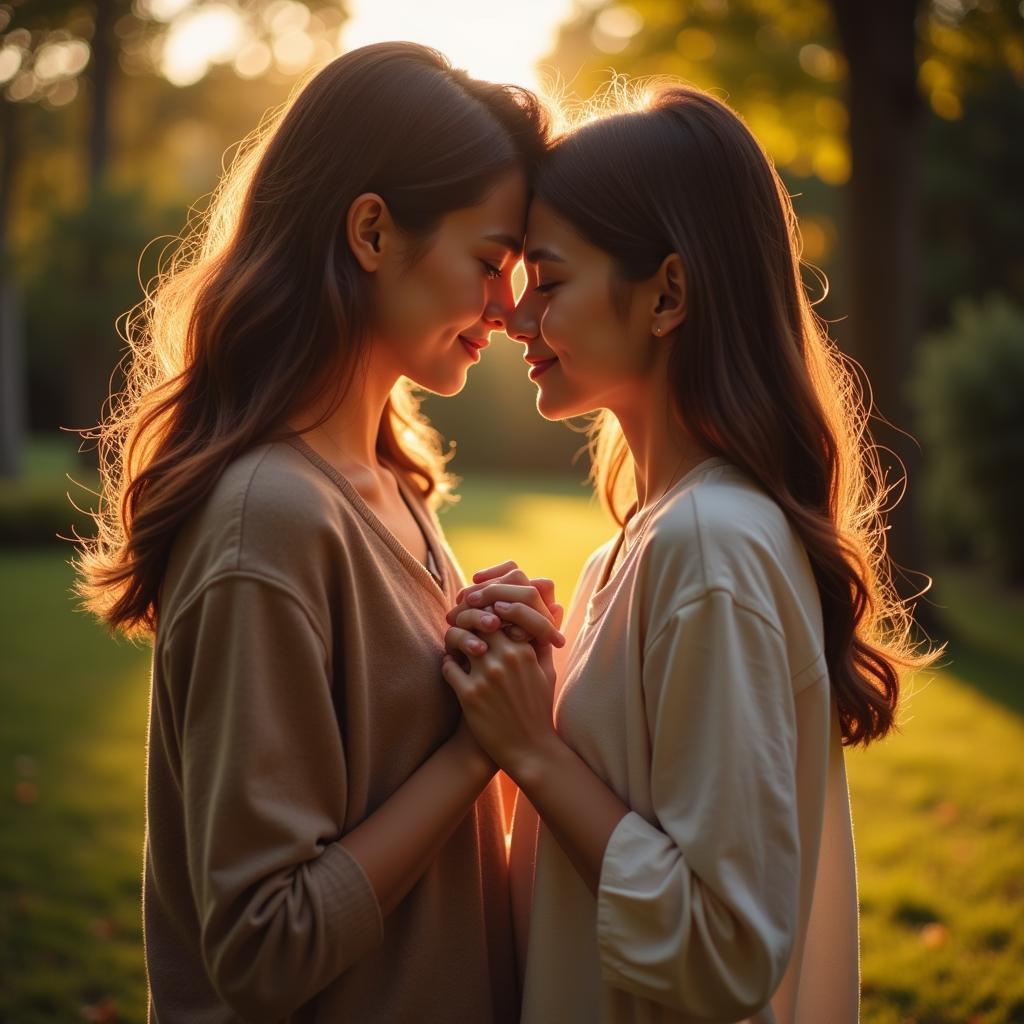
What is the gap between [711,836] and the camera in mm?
1562

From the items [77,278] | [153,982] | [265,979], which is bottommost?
[77,278]

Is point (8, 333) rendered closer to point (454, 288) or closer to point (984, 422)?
point (984, 422)

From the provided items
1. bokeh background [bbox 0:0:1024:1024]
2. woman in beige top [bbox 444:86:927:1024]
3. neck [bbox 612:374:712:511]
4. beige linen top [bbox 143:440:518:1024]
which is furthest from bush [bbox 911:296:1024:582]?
beige linen top [bbox 143:440:518:1024]

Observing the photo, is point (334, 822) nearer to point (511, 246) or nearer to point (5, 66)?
point (511, 246)

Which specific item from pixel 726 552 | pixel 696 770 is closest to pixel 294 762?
pixel 696 770

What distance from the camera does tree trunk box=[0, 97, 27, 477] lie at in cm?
2186

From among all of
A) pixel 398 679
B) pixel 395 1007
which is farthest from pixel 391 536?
pixel 395 1007

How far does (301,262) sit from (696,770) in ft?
3.61

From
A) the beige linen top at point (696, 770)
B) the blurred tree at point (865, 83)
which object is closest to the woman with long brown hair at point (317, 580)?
the beige linen top at point (696, 770)

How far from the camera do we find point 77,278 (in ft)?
69.0

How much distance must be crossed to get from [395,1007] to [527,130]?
1.60 metres

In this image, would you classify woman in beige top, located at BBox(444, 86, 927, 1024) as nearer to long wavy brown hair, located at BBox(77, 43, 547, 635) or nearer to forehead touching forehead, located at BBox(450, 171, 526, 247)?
forehead touching forehead, located at BBox(450, 171, 526, 247)

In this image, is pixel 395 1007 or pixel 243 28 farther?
pixel 243 28

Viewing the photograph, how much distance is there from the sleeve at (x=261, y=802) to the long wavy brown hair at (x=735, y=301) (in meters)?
0.80
